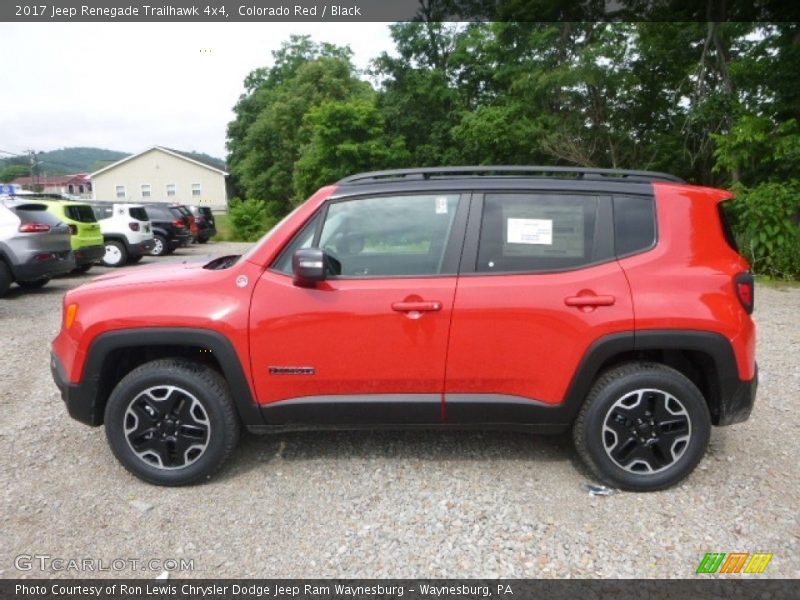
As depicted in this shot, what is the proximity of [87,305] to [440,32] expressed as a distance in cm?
3043

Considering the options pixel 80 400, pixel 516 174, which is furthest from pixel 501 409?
pixel 80 400

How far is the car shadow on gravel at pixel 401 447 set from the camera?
3.65m

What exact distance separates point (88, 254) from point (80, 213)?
2.77 feet

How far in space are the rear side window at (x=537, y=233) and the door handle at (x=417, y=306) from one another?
329mm

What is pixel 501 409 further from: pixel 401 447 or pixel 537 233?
pixel 537 233

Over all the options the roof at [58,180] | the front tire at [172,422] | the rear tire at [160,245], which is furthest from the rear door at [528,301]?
the roof at [58,180]

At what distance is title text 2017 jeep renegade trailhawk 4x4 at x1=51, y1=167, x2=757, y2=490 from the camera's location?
10.1 feet

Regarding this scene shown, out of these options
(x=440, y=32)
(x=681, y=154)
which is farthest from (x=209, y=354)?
(x=440, y=32)

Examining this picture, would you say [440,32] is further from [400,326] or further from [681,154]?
[400,326]

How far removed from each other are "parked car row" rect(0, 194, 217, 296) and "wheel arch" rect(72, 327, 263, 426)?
6999 mm

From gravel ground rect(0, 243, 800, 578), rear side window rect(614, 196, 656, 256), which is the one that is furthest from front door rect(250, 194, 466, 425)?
rear side window rect(614, 196, 656, 256)

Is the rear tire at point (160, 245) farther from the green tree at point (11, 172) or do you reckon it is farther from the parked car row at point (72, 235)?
the green tree at point (11, 172)

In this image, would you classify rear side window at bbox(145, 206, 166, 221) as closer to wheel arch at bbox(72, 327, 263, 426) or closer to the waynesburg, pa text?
wheel arch at bbox(72, 327, 263, 426)

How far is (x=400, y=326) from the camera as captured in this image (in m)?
3.10
